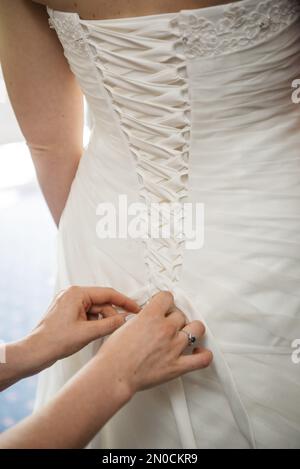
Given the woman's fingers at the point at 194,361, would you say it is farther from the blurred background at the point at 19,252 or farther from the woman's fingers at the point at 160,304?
the blurred background at the point at 19,252

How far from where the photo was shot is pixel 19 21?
2.88ft

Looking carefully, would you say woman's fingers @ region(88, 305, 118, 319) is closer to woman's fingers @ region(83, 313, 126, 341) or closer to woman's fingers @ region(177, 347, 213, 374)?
woman's fingers @ region(83, 313, 126, 341)

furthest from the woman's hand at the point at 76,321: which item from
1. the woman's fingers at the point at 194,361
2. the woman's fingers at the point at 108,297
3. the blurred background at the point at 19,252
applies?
the blurred background at the point at 19,252

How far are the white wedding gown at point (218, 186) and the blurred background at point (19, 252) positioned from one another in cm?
137

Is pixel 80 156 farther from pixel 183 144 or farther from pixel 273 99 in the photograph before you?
pixel 273 99

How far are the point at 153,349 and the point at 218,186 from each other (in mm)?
293

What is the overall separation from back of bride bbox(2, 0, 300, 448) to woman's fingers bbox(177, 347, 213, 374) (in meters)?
0.02

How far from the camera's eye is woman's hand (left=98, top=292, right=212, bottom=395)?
610 millimetres

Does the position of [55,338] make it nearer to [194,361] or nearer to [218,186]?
[194,361]

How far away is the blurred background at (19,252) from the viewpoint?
2.00m

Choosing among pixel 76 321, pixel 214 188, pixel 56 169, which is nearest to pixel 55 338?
pixel 76 321

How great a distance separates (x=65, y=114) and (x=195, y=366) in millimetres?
633

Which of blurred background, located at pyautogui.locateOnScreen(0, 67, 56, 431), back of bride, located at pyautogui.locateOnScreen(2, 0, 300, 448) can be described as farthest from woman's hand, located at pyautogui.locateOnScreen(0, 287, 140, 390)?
blurred background, located at pyautogui.locateOnScreen(0, 67, 56, 431)

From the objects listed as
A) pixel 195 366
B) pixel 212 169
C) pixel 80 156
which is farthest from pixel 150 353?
pixel 80 156
